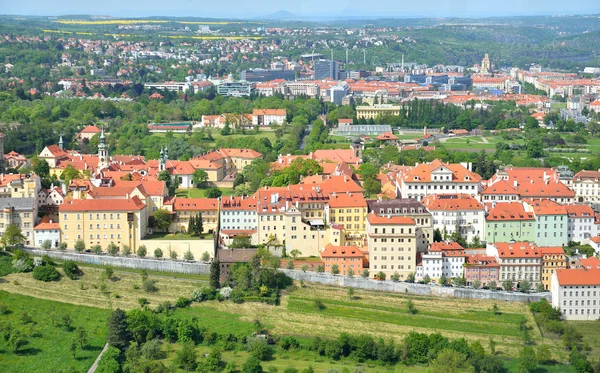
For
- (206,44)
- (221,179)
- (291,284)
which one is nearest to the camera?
(291,284)

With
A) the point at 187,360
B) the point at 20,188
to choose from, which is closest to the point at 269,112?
the point at 20,188

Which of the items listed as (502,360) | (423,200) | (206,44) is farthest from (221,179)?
(206,44)

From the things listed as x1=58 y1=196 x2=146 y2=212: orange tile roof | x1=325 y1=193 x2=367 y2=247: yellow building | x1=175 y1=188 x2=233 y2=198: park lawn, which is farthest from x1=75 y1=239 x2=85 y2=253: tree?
x1=175 y1=188 x2=233 y2=198: park lawn

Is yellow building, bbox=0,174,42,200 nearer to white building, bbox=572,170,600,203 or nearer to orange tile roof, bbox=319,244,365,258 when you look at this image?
orange tile roof, bbox=319,244,365,258

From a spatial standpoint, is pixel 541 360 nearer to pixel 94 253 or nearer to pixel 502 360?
pixel 502 360

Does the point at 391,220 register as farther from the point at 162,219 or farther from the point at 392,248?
the point at 162,219

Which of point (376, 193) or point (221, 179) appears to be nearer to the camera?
point (376, 193)

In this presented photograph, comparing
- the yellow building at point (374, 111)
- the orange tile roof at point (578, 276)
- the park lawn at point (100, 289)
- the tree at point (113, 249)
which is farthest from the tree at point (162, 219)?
the yellow building at point (374, 111)

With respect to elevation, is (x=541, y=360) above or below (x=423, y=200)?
below
